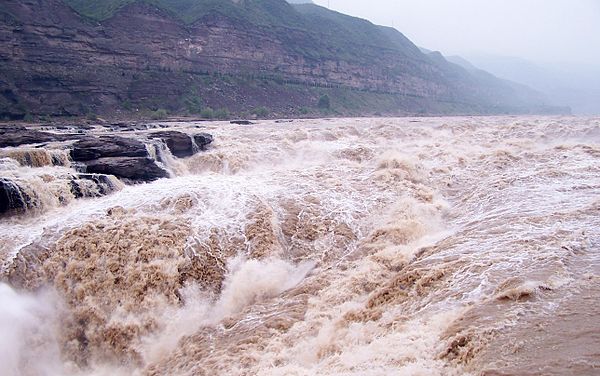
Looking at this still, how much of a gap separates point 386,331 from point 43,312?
5.80 meters

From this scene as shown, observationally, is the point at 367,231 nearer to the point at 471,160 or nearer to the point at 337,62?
the point at 471,160

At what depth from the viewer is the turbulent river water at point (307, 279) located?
5.44m

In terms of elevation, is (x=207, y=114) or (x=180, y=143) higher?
(x=180, y=143)

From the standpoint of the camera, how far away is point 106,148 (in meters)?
14.2

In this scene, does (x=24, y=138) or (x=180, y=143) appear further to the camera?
(x=180, y=143)

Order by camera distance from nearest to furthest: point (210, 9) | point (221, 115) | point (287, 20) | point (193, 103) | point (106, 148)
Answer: point (106, 148) → point (221, 115) → point (193, 103) → point (210, 9) → point (287, 20)

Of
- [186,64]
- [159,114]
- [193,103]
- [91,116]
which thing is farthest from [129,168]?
[186,64]

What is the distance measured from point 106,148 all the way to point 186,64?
123 ft

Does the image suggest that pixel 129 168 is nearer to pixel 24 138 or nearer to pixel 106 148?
pixel 106 148

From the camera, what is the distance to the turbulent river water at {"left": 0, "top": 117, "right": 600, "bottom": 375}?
17.9ft

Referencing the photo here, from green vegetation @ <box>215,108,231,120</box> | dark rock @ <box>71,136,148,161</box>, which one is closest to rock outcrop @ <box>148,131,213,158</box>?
dark rock @ <box>71,136,148,161</box>

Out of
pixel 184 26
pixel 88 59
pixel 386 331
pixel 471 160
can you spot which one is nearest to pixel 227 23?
pixel 184 26

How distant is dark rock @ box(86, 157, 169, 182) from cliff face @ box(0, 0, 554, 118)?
23034mm

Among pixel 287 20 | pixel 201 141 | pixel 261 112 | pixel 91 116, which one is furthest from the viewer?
pixel 287 20
